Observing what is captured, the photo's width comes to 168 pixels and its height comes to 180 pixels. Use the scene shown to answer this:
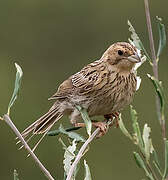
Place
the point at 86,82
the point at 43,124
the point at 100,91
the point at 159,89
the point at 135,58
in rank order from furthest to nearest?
the point at 86,82 < the point at 100,91 < the point at 43,124 < the point at 135,58 < the point at 159,89

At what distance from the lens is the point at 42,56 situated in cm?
1455

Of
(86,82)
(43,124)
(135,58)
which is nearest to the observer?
(135,58)

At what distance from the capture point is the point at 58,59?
14.3 m

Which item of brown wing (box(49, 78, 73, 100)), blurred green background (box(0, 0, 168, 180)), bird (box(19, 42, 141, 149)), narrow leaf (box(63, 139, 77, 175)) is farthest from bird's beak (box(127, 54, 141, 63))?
blurred green background (box(0, 0, 168, 180))

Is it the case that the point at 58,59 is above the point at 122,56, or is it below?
below

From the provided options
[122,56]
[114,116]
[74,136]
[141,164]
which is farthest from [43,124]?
[141,164]

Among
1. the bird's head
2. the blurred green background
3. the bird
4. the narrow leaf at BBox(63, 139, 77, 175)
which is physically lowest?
the blurred green background

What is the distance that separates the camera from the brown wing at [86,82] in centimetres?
518

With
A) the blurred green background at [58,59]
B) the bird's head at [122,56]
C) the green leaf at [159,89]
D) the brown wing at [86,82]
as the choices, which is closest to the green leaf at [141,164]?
the green leaf at [159,89]

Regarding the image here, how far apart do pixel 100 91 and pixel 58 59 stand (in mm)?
9187

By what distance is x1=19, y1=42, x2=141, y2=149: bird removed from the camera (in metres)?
4.97

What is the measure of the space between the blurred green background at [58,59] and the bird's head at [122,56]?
6.13 m

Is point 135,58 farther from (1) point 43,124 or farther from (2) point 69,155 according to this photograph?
(2) point 69,155

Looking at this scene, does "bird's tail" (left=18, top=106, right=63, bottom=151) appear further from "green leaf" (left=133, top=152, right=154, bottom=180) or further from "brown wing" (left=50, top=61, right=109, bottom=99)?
"green leaf" (left=133, top=152, right=154, bottom=180)
